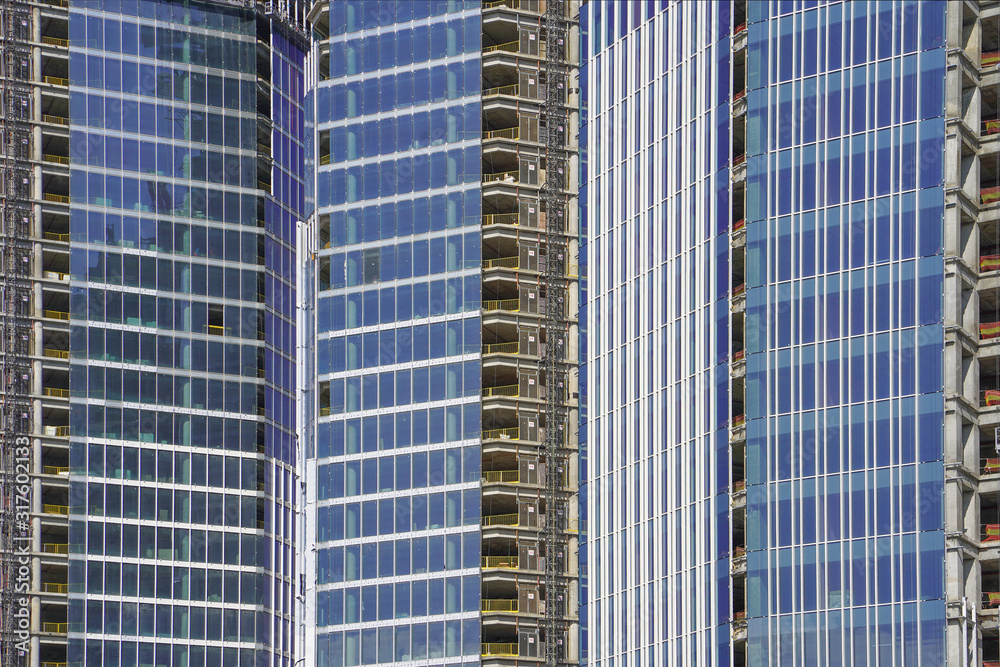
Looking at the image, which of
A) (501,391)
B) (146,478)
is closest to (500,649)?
(501,391)

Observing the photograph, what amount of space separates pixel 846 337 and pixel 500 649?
4379 centimetres

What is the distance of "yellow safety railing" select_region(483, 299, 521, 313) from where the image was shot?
182875mm

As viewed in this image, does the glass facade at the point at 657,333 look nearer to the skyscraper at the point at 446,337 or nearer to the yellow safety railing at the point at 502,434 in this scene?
the skyscraper at the point at 446,337

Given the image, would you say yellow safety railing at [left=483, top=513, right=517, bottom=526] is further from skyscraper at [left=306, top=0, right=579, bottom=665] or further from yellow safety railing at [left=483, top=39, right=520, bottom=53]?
yellow safety railing at [left=483, top=39, right=520, bottom=53]

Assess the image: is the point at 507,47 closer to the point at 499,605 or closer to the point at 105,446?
the point at 499,605

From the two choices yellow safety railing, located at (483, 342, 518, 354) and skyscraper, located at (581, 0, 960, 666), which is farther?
yellow safety railing, located at (483, 342, 518, 354)

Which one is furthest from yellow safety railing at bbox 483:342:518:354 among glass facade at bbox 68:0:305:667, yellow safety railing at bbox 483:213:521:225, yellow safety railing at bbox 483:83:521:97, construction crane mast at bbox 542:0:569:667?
glass facade at bbox 68:0:305:667

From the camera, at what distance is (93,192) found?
198750 millimetres

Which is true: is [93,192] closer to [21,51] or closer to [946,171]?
[21,51]

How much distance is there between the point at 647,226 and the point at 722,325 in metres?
13.3

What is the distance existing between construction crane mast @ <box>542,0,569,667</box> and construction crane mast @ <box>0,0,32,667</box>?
148 ft

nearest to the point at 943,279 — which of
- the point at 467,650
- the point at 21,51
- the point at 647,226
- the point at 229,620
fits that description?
the point at 647,226

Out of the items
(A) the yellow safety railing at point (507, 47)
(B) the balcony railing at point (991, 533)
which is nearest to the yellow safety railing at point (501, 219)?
(A) the yellow safety railing at point (507, 47)

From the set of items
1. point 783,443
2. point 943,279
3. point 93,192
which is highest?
point 93,192
